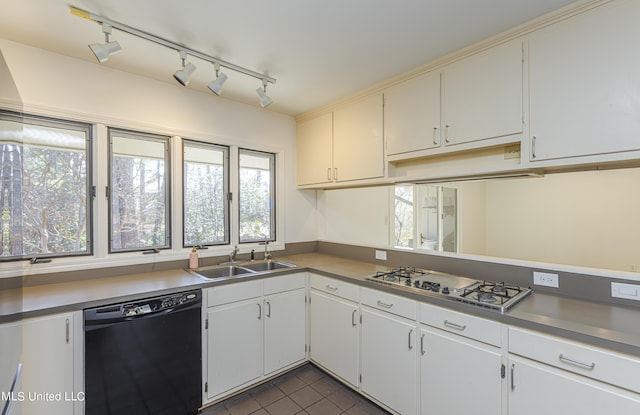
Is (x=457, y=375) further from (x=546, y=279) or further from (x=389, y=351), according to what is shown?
(x=546, y=279)

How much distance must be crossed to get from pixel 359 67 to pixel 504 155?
1.21 meters

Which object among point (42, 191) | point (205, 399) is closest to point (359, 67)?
point (42, 191)

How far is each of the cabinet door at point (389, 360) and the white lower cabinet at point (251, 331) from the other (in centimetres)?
69

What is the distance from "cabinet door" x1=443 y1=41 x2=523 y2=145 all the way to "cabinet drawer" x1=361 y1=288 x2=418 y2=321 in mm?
1142

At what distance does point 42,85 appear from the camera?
76.2 inches

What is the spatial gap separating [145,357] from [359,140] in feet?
7.51

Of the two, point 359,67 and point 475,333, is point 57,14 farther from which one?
point 475,333

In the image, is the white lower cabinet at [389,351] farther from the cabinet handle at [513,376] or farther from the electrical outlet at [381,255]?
the electrical outlet at [381,255]

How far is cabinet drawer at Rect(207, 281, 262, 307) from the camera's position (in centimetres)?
210

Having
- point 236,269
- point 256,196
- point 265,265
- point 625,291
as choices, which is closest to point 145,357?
point 236,269

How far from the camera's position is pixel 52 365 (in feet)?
5.07

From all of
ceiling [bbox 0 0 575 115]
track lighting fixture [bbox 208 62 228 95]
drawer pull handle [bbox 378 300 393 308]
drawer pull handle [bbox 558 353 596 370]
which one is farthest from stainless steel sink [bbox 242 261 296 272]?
drawer pull handle [bbox 558 353 596 370]

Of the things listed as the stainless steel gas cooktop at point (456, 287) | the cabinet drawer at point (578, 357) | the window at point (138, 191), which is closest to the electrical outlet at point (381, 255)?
the stainless steel gas cooktop at point (456, 287)

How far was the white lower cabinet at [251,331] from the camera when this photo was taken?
82.9 inches
